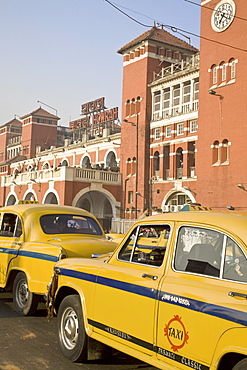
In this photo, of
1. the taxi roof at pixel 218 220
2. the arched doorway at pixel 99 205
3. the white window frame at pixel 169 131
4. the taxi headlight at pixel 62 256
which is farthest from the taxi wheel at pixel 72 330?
the arched doorway at pixel 99 205

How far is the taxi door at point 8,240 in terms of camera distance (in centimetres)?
854

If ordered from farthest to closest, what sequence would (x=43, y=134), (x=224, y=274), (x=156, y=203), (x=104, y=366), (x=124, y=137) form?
(x=43, y=134) → (x=124, y=137) → (x=156, y=203) → (x=104, y=366) → (x=224, y=274)

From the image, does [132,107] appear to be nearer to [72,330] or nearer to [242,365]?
[72,330]

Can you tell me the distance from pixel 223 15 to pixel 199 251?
2746 centimetres

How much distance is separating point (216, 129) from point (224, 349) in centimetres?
2628

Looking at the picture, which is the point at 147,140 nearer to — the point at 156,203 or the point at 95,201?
the point at 156,203

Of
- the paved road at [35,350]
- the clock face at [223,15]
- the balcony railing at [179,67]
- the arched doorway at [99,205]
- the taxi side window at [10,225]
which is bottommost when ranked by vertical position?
the paved road at [35,350]

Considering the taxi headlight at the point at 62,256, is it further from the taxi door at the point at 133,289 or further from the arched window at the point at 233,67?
the arched window at the point at 233,67

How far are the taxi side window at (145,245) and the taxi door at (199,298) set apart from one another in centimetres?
36

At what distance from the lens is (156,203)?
35531 millimetres

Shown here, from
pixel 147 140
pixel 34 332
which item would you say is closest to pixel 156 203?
pixel 147 140

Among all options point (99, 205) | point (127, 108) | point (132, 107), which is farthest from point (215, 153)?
point (99, 205)

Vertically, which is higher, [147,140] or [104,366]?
[147,140]

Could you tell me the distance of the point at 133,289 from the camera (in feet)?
15.3
